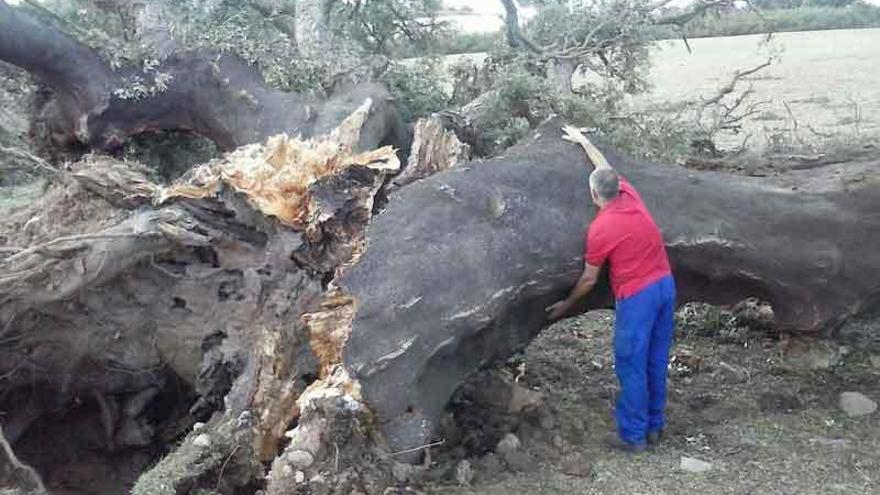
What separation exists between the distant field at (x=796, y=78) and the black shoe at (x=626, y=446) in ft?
18.8

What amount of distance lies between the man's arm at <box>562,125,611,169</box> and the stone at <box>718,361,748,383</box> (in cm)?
140

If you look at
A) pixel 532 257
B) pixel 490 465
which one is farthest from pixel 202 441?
pixel 532 257

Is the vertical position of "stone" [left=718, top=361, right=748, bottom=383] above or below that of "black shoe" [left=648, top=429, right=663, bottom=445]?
below

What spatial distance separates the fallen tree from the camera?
13.8 ft

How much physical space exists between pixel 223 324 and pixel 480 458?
1.35 metres

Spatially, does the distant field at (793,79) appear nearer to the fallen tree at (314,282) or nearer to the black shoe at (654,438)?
the fallen tree at (314,282)

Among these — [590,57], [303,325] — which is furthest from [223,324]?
[590,57]

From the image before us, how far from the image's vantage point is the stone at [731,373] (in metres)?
5.47

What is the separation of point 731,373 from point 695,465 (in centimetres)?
126

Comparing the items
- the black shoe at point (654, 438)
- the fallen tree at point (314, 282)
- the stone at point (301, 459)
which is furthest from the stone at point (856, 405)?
the stone at point (301, 459)

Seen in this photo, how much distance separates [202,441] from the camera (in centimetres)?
423

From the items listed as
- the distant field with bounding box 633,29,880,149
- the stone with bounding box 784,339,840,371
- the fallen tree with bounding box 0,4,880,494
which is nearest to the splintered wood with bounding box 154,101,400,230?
the fallen tree with bounding box 0,4,880,494

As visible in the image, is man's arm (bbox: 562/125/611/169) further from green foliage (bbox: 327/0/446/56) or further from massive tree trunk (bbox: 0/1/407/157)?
green foliage (bbox: 327/0/446/56)

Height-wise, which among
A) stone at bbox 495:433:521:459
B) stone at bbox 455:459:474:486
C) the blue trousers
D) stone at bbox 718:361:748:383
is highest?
the blue trousers
